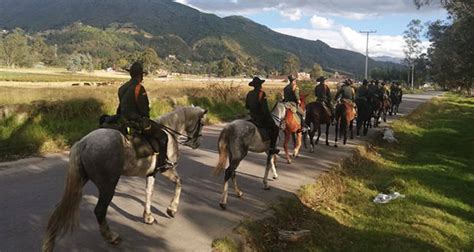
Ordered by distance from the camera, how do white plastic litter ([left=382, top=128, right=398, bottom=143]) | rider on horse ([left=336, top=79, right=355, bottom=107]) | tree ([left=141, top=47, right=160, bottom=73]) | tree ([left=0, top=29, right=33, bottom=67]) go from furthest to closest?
tree ([left=0, top=29, right=33, bottom=67]) < tree ([left=141, top=47, right=160, bottom=73]) < white plastic litter ([left=382, top=128, right=398, bottom=143]) < rider on horse ([left=336, top=79, right=355, bottom=107])

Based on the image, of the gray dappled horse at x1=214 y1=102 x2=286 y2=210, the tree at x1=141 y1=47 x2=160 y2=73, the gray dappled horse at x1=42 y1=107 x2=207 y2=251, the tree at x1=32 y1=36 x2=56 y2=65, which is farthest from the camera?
the tree at x1=32 y1=36 x2=56 y2=65

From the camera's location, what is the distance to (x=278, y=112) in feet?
40.8

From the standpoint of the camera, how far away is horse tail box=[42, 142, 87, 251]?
5910 mm

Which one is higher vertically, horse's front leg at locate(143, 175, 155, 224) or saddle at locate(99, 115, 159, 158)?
saddle at locate(99, 115, 159, 158)

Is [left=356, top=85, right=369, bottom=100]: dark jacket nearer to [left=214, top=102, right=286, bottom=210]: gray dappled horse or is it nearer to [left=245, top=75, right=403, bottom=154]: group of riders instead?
[left=245, top=75, right=403, bottom=154]: group of riders

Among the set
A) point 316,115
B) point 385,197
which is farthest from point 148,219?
point 316,115

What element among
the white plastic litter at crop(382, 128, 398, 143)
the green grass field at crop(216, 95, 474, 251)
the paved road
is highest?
the paved road

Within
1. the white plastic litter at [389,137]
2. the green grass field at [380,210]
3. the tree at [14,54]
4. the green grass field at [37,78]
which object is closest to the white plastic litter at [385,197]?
the green grass field at [380,210]

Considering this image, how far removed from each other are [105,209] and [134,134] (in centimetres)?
122

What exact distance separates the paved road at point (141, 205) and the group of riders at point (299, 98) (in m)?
1.57

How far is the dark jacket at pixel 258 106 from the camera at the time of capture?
974 centimetres

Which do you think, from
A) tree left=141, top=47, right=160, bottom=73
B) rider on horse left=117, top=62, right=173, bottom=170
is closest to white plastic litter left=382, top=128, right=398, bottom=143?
rider on horse left=117, top=62, right=173, bottom=170

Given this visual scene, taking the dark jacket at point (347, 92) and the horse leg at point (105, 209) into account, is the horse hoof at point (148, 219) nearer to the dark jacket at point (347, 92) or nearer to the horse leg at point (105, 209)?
the horse leg at point (105, 209)

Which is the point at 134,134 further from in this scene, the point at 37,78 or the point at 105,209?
the point at 37,78
